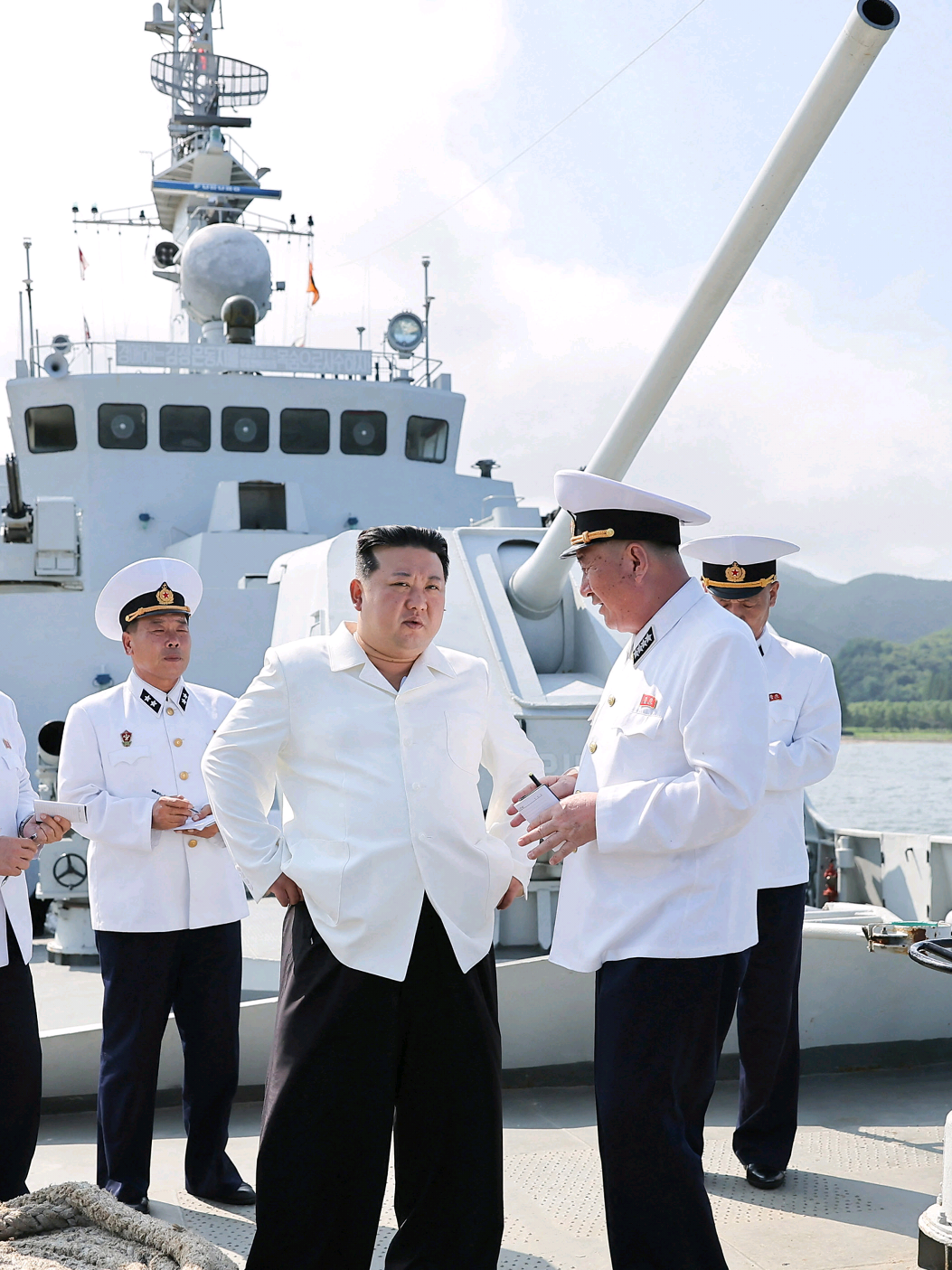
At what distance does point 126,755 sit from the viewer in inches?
131

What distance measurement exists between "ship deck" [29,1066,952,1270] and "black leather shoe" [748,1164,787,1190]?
2cm

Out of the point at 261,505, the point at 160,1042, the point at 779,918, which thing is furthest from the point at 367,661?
the point at 261,505

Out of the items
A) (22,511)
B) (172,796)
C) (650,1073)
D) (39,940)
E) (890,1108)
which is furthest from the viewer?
(22,511)

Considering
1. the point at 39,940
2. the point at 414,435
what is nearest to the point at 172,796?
the point at 39,940

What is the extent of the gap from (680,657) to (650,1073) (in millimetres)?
698

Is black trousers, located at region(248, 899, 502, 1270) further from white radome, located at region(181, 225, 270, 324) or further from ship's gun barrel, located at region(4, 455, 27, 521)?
white radome, located at region(181, 225, 270, 324)

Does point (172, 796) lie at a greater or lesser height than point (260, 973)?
greater

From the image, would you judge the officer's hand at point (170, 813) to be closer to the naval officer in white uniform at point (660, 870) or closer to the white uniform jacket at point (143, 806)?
the white uniform jacket at point (143, 806)

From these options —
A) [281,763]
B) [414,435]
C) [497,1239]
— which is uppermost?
[414,435]

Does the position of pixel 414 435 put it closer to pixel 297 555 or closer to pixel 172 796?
pixel 297 555

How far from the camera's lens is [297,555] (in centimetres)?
573

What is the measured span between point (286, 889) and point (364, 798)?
22 centimetres

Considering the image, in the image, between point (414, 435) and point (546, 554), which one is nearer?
point (546, 554)

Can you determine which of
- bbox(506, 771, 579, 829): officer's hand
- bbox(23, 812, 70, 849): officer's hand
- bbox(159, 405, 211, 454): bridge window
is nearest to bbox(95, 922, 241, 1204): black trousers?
bbox(23, 812, 70, 849): officer's hand
